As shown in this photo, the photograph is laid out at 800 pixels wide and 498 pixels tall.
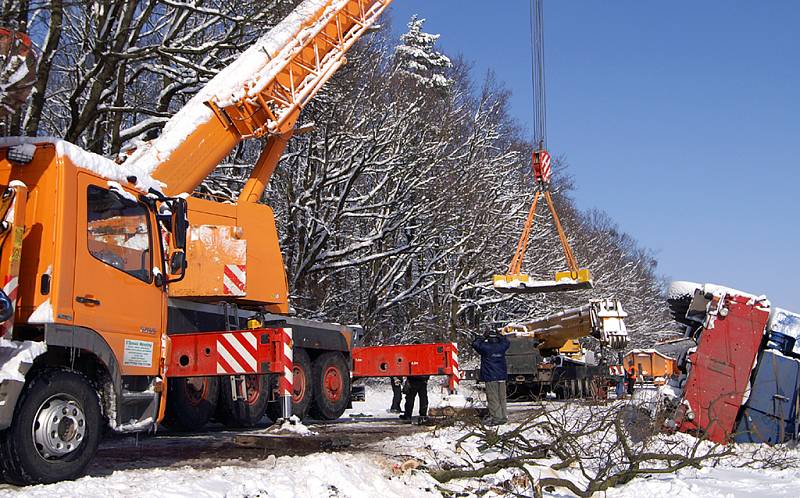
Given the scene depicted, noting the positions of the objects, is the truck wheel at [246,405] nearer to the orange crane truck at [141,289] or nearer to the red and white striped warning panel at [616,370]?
the orange crane truck at [141,289]

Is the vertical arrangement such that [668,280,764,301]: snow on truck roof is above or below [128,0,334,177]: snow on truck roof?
below

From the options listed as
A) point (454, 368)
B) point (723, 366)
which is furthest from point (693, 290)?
point (454, 368)

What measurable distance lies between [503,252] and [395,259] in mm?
5952

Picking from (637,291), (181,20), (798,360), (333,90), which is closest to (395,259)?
(333,90)

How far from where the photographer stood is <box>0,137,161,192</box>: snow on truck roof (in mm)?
6875

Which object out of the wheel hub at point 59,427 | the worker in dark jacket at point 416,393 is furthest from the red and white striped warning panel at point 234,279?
the worker in dark jacket at point 416,393

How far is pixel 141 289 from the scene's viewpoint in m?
7.54

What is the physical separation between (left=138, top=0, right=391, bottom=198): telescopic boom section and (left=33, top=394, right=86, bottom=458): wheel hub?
439 cm

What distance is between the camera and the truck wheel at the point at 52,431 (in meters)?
6.01

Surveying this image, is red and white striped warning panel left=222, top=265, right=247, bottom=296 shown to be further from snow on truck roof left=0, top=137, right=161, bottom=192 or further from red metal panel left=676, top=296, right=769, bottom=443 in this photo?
red metal panel left=676, top=296, right=769, bottom=443

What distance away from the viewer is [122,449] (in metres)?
9.07

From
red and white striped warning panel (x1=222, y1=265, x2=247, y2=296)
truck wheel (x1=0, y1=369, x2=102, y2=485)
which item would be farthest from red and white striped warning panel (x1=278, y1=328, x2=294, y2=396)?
red and white striped warning panel (x1=222, y1=265, x2=247, y2=296)

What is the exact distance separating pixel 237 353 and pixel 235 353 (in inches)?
0.8

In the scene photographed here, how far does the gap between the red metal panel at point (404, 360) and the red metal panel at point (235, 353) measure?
5.31 m
